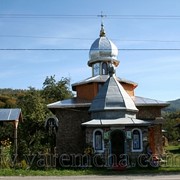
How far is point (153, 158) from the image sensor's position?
70.4 ft

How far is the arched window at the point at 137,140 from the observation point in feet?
73.5

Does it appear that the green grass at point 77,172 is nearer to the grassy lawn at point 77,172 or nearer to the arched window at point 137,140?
the grassy lawn at point 77,172

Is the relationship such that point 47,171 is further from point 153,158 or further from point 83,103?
point 83,103

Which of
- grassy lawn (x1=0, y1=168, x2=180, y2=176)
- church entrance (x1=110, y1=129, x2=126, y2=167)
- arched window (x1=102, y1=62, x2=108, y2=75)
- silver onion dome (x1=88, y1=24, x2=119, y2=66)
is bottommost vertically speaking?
grassy lawn (x1=0, y1=168, x2=180, y2=176)

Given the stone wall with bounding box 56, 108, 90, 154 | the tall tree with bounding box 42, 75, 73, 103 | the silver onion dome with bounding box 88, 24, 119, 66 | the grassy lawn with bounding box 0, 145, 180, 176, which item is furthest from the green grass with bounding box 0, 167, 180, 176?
the tall tree with bounding box 42, 75, 73, 103

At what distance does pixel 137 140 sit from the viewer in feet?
74.0

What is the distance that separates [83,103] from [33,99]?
19.3m

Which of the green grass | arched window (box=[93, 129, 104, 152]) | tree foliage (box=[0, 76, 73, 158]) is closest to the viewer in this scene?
the green grass

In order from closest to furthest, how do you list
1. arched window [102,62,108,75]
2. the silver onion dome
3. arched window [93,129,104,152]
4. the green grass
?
the green grass
arched window [93,129,104,152]
arched window [102,62,108,75]
the silver onion dome

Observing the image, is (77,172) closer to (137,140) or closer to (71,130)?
(137,140)

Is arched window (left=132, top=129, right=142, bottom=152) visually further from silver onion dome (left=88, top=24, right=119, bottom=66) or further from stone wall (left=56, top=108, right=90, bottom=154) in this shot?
silver onion dome (left=88, top=24, right=119, bottom=66)

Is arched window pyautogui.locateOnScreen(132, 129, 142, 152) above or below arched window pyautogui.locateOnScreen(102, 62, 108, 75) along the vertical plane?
below

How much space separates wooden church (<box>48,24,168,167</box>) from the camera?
22375 mm

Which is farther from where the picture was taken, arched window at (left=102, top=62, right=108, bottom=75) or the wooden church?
arched window at (left=102, top=62, right=108, bottom=75)
